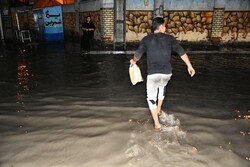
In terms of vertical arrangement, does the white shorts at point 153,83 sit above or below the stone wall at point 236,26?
below

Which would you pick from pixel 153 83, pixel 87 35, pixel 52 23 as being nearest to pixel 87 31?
pixel 87 35

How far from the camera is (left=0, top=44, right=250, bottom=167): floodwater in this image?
298 centimetres

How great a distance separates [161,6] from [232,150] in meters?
9.71

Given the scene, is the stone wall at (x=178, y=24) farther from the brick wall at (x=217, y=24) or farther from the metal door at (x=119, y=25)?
the metal door at (x=119, y=25)

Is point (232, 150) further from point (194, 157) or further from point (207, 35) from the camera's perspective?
point (207, 35)

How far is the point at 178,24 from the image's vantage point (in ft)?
40.9

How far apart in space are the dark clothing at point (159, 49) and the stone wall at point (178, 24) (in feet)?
29.4

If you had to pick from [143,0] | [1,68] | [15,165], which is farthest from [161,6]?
[15,165]

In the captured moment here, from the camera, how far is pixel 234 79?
21.6 feet

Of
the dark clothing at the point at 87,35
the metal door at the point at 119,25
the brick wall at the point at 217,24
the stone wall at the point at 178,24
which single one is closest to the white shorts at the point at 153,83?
the dark clothing at the point at 87,35

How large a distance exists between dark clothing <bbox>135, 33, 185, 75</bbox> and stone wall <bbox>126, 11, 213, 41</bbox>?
8.95m

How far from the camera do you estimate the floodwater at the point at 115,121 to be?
9.79 ft

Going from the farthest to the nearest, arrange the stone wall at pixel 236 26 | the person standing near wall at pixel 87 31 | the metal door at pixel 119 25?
the stone wall at pixel 236 26
the metal door at pixel 119 25
the person standing near wall at pixel 87 31

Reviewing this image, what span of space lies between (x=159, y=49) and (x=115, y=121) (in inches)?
59.0
